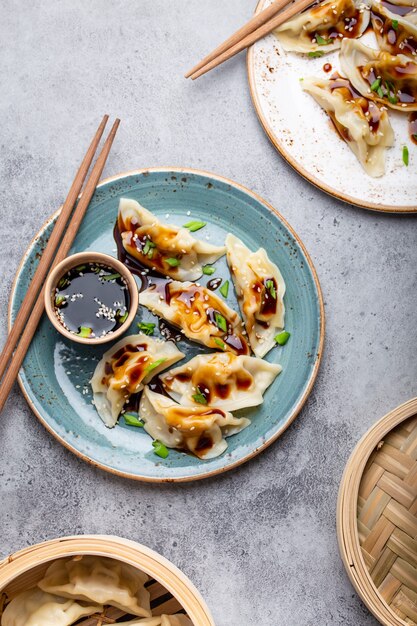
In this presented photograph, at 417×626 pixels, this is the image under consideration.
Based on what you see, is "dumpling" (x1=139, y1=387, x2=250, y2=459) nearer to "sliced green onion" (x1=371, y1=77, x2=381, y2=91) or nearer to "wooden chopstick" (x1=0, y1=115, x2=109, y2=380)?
"wooden chopstick" (x1=0, y1=115, x2=109, y2=380)

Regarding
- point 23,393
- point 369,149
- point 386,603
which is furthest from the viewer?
point 369,149

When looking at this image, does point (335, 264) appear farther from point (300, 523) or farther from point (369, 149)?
point (300, 523)

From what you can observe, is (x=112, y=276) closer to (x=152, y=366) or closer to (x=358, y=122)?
(x=152, y=366)

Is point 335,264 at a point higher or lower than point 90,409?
higher

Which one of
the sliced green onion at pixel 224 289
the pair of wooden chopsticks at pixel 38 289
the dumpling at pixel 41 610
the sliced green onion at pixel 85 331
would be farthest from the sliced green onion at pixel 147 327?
the dumpling at pixel 41 610

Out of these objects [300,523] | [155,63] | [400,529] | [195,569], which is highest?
[155,63]

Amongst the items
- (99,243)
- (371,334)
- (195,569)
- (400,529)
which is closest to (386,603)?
(400,529)

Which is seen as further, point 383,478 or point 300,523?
point 300,523

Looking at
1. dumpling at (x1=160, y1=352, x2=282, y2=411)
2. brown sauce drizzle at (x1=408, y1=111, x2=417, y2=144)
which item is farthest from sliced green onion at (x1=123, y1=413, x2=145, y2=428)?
brown sauce drizzle at (x1=408, y1=111, x2=417, y2=144)
